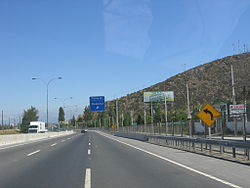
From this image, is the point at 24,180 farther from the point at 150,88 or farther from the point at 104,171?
the point at 150,88

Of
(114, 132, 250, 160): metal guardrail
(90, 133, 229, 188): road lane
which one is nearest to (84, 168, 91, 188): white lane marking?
(90, 133, 229, 188): road lane

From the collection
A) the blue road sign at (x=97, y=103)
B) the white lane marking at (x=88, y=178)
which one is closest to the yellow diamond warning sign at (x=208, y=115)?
the white lane marking at (x=88, y=178)

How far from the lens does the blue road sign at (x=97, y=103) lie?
62.4 meters

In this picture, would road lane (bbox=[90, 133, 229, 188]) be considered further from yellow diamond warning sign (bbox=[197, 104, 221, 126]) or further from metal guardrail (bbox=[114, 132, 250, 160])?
yellow diamond warning sign (bbox=[197, 104, 221, 126])

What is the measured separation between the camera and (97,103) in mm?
62594

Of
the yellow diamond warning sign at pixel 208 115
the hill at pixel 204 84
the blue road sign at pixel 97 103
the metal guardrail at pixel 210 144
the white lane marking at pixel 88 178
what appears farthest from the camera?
the hill at pixel 204 84

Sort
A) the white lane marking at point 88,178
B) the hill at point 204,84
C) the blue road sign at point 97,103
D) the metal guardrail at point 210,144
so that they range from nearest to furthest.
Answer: the white lane marking at point 88,178
the metal guardrail at point 210,144
the blue road sign at point 97,103
the hill at point 204,84

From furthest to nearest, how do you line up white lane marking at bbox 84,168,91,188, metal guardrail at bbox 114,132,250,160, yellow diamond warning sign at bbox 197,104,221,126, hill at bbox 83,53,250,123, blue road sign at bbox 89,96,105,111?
1. hill at bbox 83,53,250,123
2. blue road sign at bbox 89,96,105,111
3. yellow diamond warning sign at bbox 197,104,221,126
4. metal guardrail at bbox 114,132,250,160
5. white lane marking at bbox 84,168,91,188

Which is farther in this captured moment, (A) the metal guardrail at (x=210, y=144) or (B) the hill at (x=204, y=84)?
(B) the hill at (x=204, y=84)

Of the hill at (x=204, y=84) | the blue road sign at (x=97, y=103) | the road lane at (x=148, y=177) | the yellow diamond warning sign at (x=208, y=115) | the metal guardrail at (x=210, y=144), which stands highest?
the hill at (x=204, y=84)

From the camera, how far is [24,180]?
9609 mm

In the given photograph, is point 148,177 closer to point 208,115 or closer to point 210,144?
point 210,144

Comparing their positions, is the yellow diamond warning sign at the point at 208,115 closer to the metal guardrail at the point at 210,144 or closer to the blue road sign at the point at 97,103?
the metal guardrail at the point at 210,144

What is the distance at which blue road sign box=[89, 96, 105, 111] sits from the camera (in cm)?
6238
